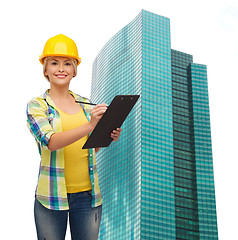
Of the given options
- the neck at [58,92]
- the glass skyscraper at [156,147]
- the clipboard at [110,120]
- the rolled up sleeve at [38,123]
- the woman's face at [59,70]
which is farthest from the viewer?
the glass skyscraper at [156,147]

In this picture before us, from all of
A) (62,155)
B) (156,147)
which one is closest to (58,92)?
(62,155)

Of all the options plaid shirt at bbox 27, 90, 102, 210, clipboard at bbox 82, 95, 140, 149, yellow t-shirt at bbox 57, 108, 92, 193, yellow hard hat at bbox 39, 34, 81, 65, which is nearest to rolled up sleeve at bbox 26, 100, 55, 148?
plaid shirt at bbox 27, 90, 102, 210

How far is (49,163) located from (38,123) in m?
0.34

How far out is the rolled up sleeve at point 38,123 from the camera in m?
2.59

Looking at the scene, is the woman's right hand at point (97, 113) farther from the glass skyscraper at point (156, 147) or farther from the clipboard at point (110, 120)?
the glass skyscraper at point (156, 147)

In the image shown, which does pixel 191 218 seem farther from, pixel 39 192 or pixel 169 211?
pixel 39 192

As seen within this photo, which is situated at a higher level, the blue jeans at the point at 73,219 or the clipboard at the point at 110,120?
the clipboard at the point at 110,120

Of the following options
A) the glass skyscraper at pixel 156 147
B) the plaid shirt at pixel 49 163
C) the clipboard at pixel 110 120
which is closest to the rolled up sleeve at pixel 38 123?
the plaid shirt at pixel 49 163

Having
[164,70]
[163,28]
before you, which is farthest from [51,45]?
[163,28]

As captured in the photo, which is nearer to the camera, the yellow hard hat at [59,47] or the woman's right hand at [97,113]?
the woman's right hand at [97,113]

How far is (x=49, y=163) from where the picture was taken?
2.69 meters

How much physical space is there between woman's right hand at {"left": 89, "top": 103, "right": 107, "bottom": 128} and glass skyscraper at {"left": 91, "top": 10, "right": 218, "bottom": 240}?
72699mm

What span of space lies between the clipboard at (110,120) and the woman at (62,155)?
62 millimetres

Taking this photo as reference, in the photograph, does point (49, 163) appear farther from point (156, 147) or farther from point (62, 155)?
point (156, 147)
